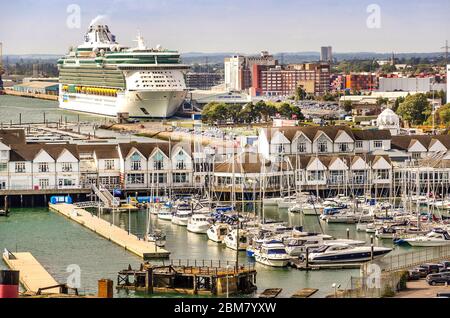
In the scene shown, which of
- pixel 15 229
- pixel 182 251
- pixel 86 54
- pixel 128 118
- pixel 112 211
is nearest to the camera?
pixel 182 251

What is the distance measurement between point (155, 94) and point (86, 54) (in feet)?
29.8

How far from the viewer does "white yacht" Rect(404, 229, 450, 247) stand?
1891cm

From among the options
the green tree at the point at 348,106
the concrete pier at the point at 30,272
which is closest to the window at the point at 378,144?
the concrete pier at the point at 30,272

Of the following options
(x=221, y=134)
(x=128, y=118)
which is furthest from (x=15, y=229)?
(x=128, y=118)

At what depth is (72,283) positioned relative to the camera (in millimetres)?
14633

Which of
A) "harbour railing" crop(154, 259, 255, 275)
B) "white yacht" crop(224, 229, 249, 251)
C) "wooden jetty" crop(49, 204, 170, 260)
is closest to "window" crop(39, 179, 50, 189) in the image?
"wooden jetty" crop(49, 204, 170, 260)

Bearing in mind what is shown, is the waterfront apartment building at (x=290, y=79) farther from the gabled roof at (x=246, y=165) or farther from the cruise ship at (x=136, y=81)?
the gabled roof at (x=246, y=165)

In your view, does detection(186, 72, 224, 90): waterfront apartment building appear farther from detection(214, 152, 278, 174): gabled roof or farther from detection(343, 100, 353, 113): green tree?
detection(214, 152, 278, 174): gabled roof

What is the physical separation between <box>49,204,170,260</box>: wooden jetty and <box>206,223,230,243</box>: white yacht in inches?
44.4

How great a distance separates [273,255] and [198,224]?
3678mm

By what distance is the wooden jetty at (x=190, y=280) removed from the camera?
14680 millimetres

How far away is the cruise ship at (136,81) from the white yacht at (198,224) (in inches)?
1097

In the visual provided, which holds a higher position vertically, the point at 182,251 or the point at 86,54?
the point at 86,54

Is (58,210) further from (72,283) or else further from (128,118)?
(128,118)
